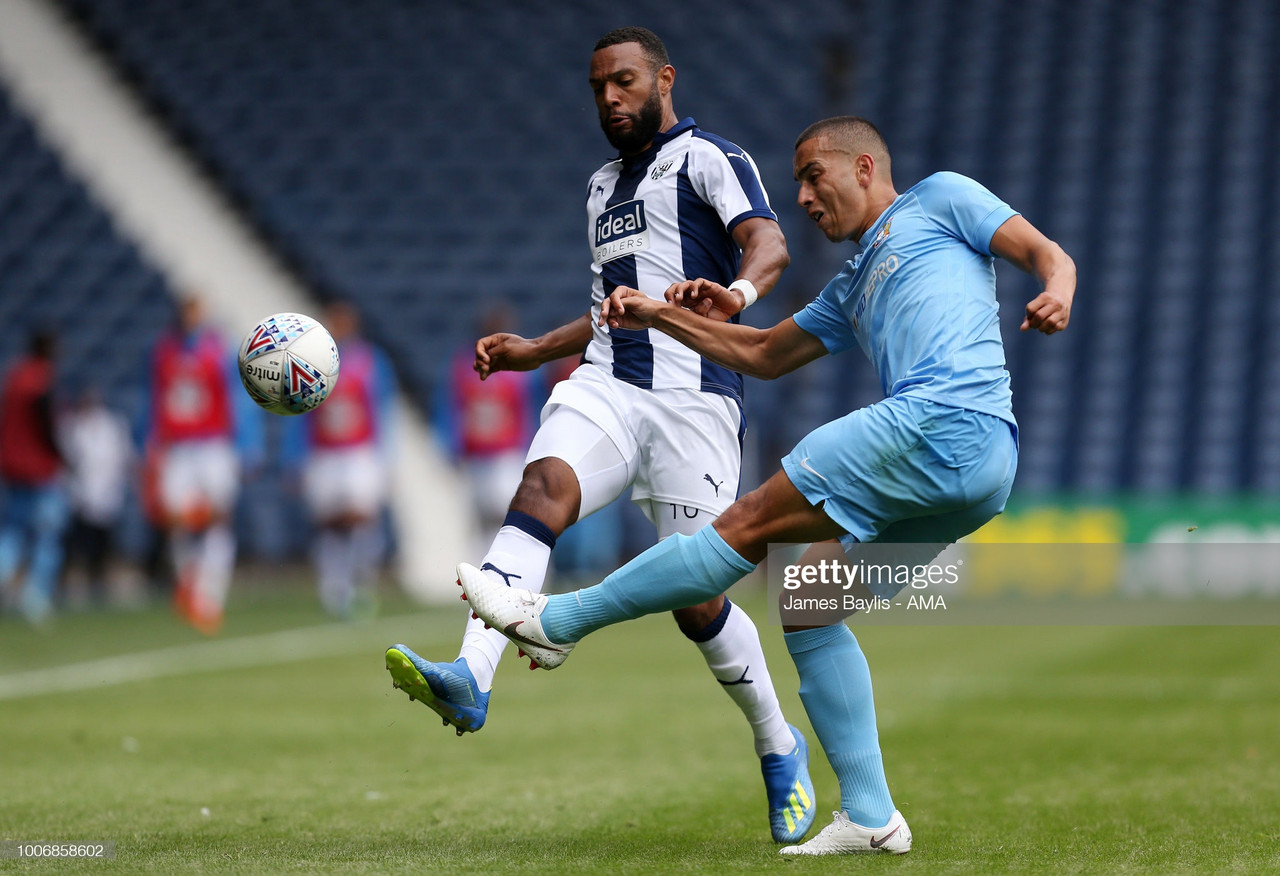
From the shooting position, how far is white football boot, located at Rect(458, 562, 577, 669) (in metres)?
4.02

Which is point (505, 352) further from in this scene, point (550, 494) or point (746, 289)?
point (746, 289)

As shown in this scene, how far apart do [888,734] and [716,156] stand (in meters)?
3.06

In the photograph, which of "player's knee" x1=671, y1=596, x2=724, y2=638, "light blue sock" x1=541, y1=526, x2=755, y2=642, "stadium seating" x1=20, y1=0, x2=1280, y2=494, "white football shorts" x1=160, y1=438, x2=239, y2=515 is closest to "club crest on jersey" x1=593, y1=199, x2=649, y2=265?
"player's knee" x1=671, y1=596, x2=724, y2=638

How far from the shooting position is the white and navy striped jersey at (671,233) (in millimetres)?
4773

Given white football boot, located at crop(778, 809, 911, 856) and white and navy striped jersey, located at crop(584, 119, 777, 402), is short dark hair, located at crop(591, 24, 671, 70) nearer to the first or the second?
white and navy striped jersey, located at crop(584, 119, 777, 402)

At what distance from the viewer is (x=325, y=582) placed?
510 inches

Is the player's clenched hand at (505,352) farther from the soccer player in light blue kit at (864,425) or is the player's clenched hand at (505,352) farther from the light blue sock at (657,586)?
the light blue sock at (657,586)

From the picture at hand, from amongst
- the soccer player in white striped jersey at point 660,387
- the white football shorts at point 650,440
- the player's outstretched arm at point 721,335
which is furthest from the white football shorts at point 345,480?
the player's outstretched arm at point 721,335

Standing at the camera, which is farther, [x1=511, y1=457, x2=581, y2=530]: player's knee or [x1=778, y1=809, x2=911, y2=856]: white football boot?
[x1=511, y1=457, x2=581, y2=530]: player's knee

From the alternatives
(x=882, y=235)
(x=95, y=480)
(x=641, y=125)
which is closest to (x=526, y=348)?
(x=641, y=125)

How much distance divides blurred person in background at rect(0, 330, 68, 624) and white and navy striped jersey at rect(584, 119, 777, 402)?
9.28 m

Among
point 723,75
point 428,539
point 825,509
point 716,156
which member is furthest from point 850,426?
point 723,75

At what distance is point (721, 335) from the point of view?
4262 millimetres

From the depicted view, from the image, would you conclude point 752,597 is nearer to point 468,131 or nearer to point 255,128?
point 468,131
